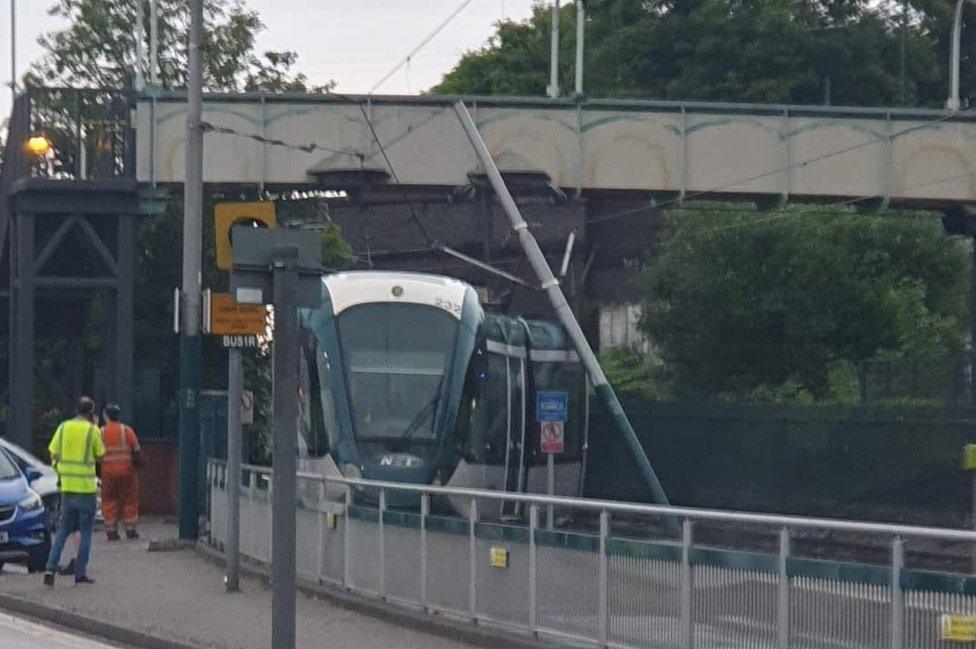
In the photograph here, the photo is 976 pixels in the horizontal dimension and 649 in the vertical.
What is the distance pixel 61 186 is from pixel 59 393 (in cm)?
1477

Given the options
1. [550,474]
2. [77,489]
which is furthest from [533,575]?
[550,474]

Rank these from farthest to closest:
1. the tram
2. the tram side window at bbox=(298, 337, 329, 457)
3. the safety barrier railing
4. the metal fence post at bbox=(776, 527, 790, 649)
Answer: the tram side window at bbox=(298, 337, 329, 457)
the tram
the metal fence post at bbox=(776, 527, 790, 649)
the safety barrier railing

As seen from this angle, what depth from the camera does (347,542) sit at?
17.4 m

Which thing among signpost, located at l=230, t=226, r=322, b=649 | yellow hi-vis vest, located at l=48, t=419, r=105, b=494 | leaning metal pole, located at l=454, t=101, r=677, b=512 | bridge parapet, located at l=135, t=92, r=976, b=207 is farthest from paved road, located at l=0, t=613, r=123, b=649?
bridge parapet, located at l=135, t=92, r=976, b=207

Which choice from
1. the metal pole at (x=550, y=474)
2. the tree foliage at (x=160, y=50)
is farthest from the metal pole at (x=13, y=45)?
the metal pole at (x=550, y=474)

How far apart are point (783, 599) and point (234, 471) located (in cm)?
868

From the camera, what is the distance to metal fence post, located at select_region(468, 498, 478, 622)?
1463 centimetres

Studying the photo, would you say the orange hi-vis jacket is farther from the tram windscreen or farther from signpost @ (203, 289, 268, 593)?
signpost @ (203, 289, 268, 593)

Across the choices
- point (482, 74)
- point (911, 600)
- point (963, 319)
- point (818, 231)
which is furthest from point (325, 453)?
point (482, 74)

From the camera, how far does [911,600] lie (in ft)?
33.5

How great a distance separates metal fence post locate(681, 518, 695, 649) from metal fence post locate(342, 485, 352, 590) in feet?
18.9

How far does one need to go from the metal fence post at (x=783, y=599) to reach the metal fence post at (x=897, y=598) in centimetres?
91

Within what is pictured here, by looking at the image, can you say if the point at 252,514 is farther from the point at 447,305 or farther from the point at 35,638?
the point at 447,305

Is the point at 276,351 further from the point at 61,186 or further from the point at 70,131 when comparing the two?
the point at 70,131
